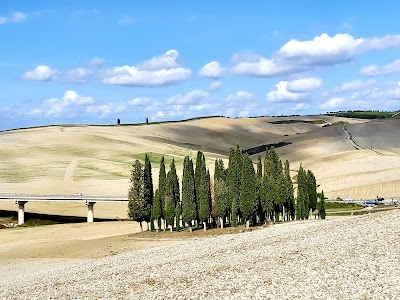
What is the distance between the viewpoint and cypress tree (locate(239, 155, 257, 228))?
76000mm

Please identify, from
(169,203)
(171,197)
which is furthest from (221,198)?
(171,197)

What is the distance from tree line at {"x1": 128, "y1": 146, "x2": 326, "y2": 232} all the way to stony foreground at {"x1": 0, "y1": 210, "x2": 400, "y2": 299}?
2772cm

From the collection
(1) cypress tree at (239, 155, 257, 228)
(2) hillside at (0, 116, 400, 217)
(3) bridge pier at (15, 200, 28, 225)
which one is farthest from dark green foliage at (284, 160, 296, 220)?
(3) bridge pier at (15, 200, 28, 225)

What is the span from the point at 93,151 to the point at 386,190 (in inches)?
3751

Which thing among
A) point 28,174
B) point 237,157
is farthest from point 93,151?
point 237,157

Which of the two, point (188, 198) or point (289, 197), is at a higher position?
point (188, 198)

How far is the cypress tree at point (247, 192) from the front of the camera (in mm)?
76000

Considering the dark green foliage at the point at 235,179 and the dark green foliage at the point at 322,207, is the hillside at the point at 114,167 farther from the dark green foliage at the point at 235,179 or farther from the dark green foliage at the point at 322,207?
the dark green foliage at the point at 235,179

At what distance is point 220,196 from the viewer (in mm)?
80688

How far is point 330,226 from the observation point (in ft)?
165

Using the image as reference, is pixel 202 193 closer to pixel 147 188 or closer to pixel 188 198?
pixel 188 198

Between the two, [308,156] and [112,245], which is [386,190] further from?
[112,245]

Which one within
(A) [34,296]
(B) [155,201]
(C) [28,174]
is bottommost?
(A) [34,296]

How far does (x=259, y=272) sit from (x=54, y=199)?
91.7 metres
